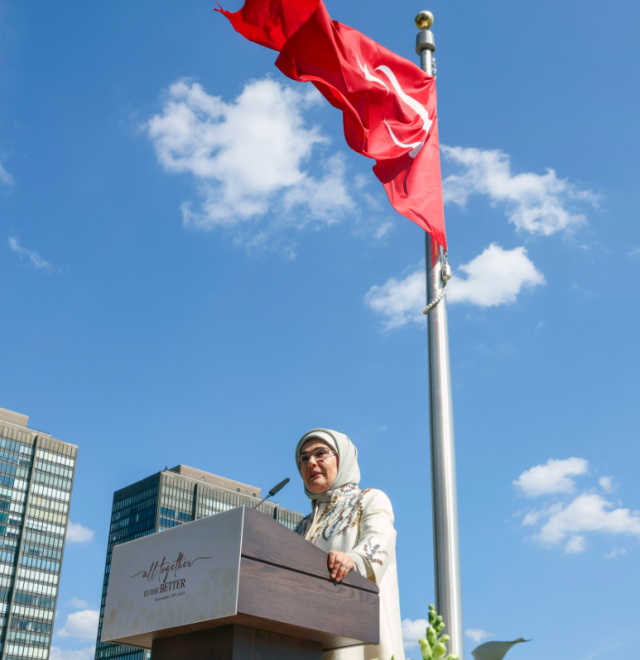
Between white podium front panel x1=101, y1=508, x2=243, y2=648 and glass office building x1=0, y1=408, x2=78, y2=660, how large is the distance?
9651cm

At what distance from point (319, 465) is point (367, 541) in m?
0.68

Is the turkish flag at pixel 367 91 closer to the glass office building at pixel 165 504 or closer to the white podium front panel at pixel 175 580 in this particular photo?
the white podium front panel at pixel 175 580

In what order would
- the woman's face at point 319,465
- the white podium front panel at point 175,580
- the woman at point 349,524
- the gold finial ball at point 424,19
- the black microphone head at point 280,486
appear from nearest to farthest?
the white podium front panel at point 175,580 < the woman at point 349,524 < the woman's face at point 319,465 < the black microphone head at point 280,486 < the gold finial ball at point 424,19

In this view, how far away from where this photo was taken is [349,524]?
3105 mm

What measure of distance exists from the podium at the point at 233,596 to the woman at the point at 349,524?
12cm

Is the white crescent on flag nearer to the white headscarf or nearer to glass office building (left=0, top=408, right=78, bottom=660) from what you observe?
the white headscarf

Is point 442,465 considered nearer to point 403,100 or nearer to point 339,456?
point 339,456

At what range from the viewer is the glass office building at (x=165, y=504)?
9638 centimetres

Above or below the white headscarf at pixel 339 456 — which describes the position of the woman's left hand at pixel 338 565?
below

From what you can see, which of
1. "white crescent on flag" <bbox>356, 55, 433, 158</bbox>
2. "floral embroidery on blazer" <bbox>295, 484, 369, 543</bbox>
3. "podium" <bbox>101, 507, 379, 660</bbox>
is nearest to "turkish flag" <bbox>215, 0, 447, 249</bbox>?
"white crescent on flag" <bbox>356, 55, 433, 158</bbox>

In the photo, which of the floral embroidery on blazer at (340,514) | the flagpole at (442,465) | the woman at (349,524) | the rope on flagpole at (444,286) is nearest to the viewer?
the woman at (349,524)

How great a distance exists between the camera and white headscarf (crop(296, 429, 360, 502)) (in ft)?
11.1

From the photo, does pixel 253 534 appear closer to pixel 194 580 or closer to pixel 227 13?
pixel 194 580

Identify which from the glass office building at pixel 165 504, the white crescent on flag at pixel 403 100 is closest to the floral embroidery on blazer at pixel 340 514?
the white crescent on flag at pixel 403 100
